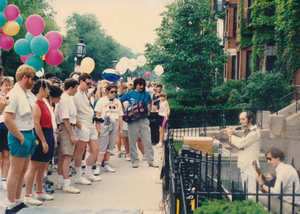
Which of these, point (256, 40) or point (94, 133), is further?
point (256, 40)

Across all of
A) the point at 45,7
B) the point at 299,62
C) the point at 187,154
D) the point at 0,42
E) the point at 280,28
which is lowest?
the point at 187,154

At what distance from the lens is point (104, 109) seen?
315 inches

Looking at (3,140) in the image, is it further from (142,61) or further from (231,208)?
(142,61)

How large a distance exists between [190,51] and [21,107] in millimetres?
16598

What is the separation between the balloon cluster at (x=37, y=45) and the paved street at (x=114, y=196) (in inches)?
93.1

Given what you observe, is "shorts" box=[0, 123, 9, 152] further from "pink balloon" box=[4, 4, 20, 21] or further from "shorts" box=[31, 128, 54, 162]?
"pink balloon" box=[4, 4, 20, 21]

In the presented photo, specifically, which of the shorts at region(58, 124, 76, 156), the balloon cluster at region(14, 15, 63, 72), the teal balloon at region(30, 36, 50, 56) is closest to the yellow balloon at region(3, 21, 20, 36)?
the balloon cluster at region(14, 15, 63, 72)

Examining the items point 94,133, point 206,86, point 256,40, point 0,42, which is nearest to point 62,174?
point 94,133

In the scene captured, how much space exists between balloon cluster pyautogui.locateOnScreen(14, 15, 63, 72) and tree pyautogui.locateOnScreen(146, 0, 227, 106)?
14057 mm

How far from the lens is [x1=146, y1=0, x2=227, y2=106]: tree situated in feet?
67.4

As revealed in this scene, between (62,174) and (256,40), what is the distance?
17578 mm

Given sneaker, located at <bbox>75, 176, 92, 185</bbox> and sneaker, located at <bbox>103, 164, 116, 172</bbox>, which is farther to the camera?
sneaker, located at <bbox>103, 164, 116, 172</bbox>

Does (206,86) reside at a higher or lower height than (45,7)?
lower

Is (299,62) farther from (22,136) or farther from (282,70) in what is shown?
(22,136)
